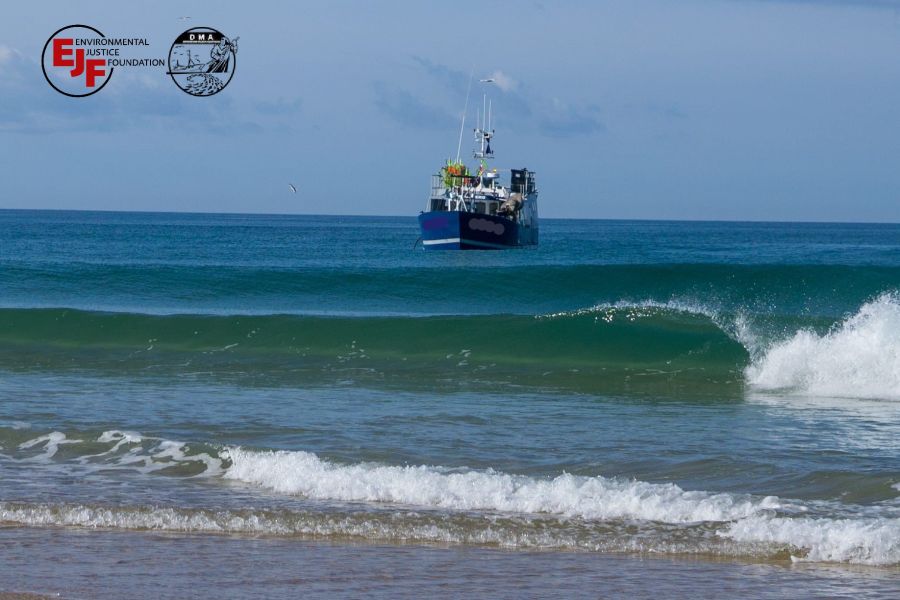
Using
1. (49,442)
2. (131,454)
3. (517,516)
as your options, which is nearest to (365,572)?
(517,516)

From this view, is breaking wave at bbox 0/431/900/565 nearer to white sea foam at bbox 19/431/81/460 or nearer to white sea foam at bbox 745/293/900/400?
white sea foam at bbox 19/431/81/460

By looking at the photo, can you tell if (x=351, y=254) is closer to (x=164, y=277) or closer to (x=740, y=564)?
(x=164, y=277)

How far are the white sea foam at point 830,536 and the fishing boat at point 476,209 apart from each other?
123 feet

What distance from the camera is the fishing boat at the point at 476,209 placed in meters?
45.2

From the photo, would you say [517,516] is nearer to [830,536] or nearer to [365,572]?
[365,572]

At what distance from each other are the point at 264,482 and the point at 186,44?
12.3m

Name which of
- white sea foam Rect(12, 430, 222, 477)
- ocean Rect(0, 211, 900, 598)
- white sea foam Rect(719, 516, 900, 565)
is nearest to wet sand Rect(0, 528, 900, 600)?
ocean Rect(0, 211, 900, 598)

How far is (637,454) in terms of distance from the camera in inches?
367

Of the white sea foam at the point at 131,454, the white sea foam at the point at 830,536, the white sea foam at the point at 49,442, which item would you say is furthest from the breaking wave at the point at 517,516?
the white sea foam at the point at 49,442

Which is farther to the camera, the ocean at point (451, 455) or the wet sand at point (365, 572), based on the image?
the ocean at point (451, 455)

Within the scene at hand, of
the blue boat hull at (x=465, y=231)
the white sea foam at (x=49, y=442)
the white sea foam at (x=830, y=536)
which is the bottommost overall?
the white sea foam at (x=49, y=442)

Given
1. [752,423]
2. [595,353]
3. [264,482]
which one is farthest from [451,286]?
[264,482]

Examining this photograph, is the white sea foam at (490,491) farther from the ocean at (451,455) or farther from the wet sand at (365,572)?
the wet sand at (365,572)

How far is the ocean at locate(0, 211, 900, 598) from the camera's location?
6.41 m
